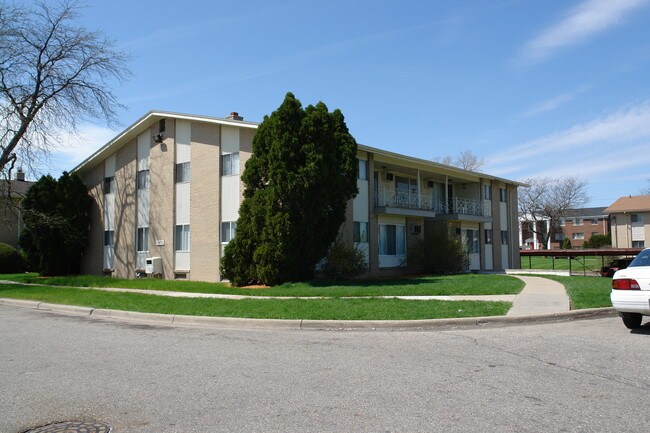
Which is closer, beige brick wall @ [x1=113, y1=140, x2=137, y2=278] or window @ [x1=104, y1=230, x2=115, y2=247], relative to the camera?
beige brick wall @ [x1=113, y1=140, x2=137, y2=278]

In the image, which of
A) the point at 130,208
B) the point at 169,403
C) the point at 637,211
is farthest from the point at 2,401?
the point at 637,211

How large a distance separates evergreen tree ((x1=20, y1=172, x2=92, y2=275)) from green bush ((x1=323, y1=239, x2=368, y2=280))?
Answer: 15.6m

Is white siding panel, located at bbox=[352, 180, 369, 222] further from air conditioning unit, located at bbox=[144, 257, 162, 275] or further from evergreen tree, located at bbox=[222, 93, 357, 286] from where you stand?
air conditioning unit, located at bbox=[144, 257, 162, 275]

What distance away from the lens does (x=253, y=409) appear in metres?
5.07

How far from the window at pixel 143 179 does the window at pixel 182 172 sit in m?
2.96

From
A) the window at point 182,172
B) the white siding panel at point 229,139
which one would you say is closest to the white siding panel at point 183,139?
the window at point 182,172

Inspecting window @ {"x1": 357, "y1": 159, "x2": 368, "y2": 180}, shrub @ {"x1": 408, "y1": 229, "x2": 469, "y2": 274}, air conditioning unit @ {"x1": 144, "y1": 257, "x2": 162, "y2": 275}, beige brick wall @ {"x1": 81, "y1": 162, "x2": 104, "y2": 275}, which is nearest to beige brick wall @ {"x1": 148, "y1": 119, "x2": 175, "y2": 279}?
air conditioning unit @ {"x1": 144, "y1": 257, "x2": 162, "y2": 275}

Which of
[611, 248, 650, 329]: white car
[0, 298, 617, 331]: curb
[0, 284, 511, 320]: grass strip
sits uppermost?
[611, 248, 650, 329]: white car

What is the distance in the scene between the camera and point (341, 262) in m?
20.5

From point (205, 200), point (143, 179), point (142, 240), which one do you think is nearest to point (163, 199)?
point (143, 179)

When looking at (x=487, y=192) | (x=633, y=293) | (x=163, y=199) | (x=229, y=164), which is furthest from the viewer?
(x=487, y=192)

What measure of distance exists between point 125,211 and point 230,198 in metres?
8.59

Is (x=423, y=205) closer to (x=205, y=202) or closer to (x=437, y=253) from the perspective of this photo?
(x=437, y=253)

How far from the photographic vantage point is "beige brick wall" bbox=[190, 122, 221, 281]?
22.6 m
